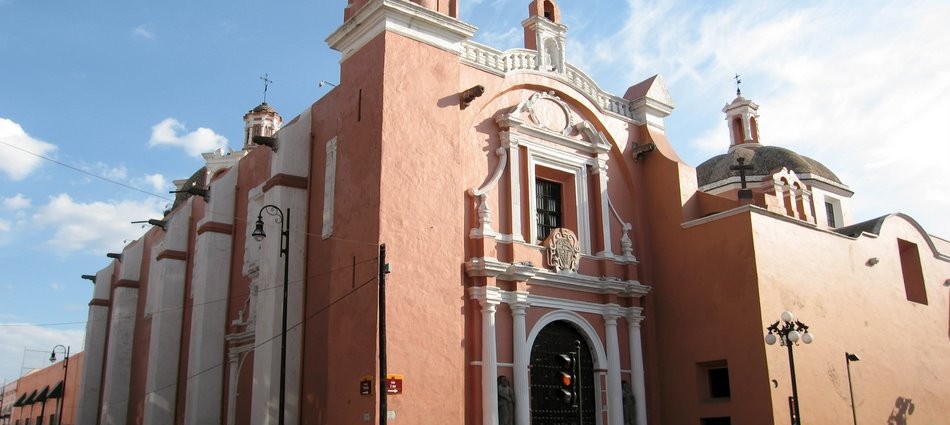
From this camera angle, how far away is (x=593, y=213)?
18672 millimetres

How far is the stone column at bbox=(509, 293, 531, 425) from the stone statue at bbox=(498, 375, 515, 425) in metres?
0.11

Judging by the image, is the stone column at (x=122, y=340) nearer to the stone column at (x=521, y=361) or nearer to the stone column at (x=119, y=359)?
the stone column at (x=119, y=359)

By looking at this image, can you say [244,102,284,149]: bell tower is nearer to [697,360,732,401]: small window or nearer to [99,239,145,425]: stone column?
[99,239,145,425]: stone column

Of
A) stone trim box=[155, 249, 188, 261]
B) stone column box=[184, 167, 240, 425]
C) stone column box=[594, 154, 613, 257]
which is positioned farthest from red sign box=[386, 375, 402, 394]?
stone trim box=[155, 249, 188, 261]

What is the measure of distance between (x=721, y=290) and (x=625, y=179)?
352 centimetres

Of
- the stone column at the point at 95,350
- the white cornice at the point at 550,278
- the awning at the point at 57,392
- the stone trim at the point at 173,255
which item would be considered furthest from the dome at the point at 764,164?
the awning at the point at 57,392

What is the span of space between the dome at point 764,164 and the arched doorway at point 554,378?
43.4 feet

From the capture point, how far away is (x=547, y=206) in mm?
18328

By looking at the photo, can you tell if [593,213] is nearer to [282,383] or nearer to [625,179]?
[625,179]

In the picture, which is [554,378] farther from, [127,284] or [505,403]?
[127,284]

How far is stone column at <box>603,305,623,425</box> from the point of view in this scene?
1695 cm

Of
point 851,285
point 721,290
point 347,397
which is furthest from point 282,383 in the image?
point 851,285

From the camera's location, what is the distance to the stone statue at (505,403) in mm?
15219

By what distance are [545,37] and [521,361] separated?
24.9ft
